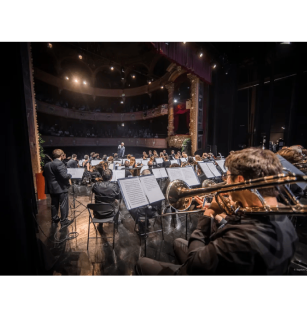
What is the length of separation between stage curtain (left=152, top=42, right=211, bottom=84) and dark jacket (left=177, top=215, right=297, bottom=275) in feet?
23.2

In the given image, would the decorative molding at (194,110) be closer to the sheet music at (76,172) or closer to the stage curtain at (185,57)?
the stage curtain at (185,57)

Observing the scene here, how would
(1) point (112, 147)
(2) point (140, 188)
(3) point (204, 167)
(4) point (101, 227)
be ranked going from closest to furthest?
1. (2) point (140, 188)
2. (4) point (101, 227)
3. (3) point (204, 167)
4. (1) point (112, 147)

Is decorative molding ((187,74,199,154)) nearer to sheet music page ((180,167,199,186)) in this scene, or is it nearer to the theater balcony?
the theater balcony

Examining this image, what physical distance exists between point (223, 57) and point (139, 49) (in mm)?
10037

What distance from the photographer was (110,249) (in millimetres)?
2977

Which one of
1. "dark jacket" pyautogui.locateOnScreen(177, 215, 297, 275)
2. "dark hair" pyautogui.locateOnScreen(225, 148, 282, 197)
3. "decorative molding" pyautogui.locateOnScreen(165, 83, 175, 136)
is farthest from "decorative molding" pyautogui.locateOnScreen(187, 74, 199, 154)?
"dark jacket" pyautogui.locateOnScreen(177, 215, 297, 275)

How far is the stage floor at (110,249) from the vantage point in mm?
2479

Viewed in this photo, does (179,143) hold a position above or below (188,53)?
below

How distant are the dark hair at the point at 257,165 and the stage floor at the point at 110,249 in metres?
2.14

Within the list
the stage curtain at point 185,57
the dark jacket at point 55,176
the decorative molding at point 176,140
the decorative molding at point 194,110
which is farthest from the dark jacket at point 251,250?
the decorative molding at point 176,140

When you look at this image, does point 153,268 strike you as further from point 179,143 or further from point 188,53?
point 179,143

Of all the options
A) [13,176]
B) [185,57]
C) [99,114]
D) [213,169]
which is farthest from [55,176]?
[99,114]

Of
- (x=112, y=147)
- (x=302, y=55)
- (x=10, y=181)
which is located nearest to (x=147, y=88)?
(x=112, y=147)

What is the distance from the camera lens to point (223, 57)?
28.8ft
